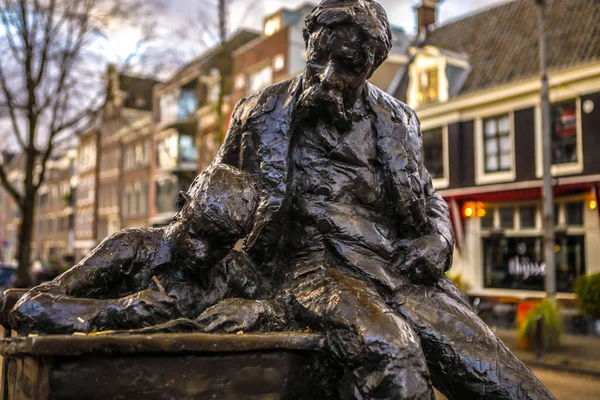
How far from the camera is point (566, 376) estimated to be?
10.2 metres

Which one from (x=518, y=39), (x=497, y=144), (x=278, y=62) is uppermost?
(x=278, y=62)

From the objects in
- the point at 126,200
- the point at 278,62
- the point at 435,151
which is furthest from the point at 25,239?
the point at 126,200

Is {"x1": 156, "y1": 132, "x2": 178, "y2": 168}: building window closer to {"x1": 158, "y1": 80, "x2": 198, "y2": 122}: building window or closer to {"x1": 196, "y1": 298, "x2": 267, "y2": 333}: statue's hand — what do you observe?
{"x1": 158, "y1": 80, "x2": 198, "y2": 122}: building window

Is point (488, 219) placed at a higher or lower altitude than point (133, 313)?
higher

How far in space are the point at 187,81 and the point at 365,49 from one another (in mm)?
34695

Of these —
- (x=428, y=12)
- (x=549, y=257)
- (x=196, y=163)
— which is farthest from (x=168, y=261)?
(x=196, y=163)

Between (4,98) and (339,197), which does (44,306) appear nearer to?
(339,197)

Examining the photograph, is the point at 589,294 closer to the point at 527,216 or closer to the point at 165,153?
the point at 527,216

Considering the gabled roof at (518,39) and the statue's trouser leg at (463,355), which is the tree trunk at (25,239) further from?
the statue's trouser leg at (463,355)

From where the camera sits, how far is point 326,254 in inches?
106

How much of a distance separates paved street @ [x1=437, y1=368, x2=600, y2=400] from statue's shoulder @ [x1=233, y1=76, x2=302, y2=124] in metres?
5.77

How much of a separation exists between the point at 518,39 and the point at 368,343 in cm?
1983

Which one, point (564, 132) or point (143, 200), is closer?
point (564, 132)

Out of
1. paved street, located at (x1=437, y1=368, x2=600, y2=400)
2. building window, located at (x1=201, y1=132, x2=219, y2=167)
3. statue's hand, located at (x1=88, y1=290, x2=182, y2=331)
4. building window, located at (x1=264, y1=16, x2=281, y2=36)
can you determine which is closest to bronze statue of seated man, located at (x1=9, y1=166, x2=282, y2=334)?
statue's hand, located at (x1=88, y1=290, x2=182, y2=331)
